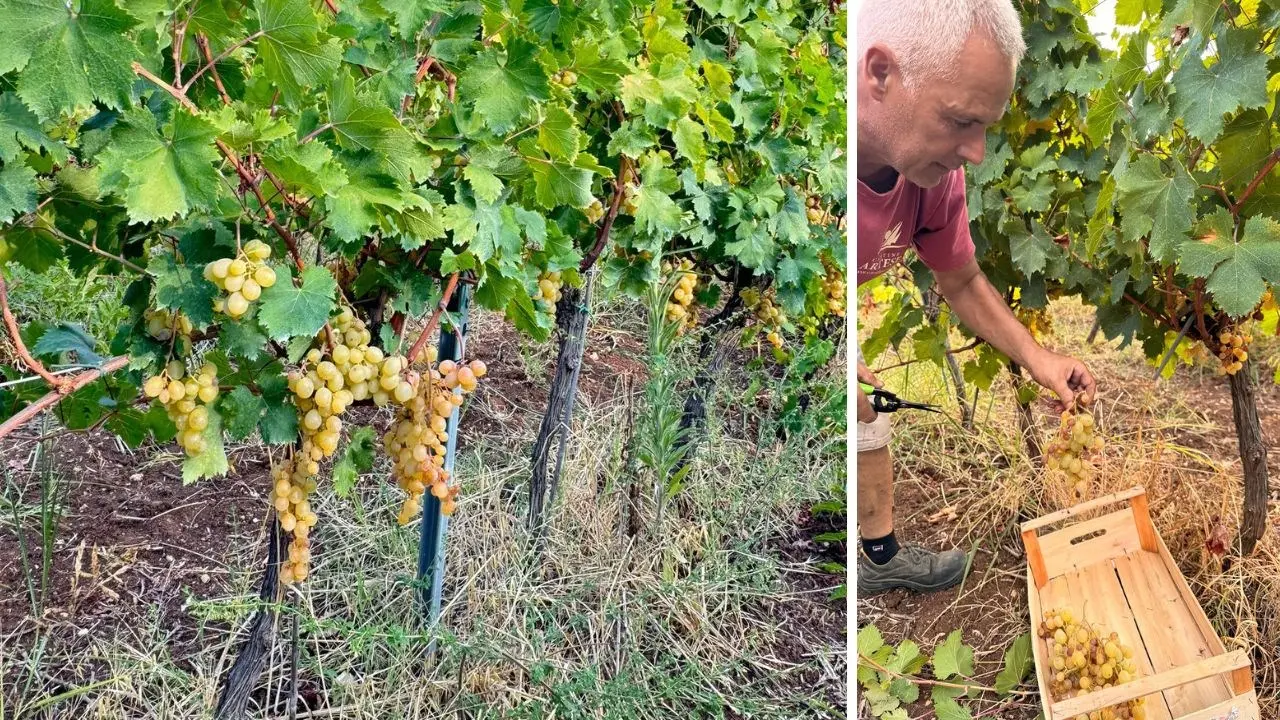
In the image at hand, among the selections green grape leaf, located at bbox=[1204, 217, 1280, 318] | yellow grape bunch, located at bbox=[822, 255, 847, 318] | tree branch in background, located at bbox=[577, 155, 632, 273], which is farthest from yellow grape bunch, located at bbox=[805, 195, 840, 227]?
green grape leaf, located at bbox=[1204, 217, 1280, 318]

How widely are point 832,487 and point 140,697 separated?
6.15 feet

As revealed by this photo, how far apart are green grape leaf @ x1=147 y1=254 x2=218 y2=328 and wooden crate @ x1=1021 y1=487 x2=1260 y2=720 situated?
4.33 ft

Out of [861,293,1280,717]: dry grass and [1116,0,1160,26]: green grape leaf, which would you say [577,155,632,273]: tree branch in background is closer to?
[1116,0,1160,26]: green grape leaf

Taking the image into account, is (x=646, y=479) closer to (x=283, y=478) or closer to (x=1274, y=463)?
(x=283, y=478)

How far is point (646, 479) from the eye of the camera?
2572 millimetres

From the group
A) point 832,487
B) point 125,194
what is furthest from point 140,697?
Answer: point 832,487

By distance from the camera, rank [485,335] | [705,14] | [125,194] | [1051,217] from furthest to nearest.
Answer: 1. [485,335]
2. [705,14]
3. [1051,217]
4. [125,194]

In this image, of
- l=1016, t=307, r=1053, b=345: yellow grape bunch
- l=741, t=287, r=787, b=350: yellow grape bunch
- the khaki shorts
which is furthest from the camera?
l=741, t=287, r=787, b=350: yellow grape bunch

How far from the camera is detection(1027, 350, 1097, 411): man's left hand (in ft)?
4.80

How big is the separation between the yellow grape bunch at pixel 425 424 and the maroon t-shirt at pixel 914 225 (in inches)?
20.0

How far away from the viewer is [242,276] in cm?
93

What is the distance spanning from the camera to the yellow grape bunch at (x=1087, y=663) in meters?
1.63

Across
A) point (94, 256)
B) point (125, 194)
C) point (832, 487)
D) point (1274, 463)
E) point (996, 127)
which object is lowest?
point (1274, 463)

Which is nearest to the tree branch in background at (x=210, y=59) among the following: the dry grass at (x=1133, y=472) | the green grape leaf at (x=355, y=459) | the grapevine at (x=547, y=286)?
the green grape leaf at (x=355, y=459)
